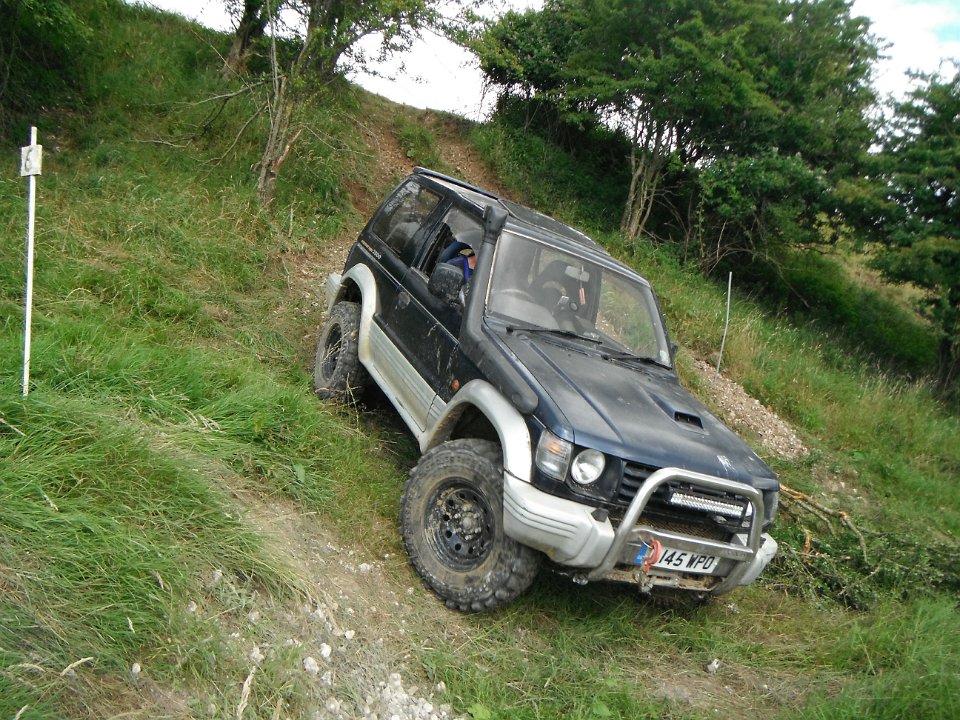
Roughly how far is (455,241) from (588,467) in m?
2.19

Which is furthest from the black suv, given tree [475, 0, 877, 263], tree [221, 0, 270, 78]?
tree [475, 0, 877, 263]

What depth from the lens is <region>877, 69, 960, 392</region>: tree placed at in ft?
42.0

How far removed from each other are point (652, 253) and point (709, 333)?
3.67 m

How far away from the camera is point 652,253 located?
1411 cm

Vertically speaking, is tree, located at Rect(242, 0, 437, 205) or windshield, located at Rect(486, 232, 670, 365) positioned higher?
tree, located at Rect(242, 0, 437, 205)

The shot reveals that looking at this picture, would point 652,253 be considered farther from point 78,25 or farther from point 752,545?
point 752,545

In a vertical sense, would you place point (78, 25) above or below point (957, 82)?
below

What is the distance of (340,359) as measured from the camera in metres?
5.97

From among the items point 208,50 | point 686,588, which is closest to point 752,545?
point 686,588

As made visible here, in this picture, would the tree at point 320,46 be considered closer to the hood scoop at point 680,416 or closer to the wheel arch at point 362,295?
the wheel arch at point 362,295

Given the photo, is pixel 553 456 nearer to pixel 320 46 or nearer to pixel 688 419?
pixel 688 419

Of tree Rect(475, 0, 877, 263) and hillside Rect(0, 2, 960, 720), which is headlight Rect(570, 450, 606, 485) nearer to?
hillside Rect(0, 2, 960, 720)

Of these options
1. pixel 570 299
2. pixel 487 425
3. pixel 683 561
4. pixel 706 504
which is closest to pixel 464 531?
pixel 487 425

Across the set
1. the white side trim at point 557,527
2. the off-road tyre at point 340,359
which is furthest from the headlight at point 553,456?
the off-road tyre at point 340,359
